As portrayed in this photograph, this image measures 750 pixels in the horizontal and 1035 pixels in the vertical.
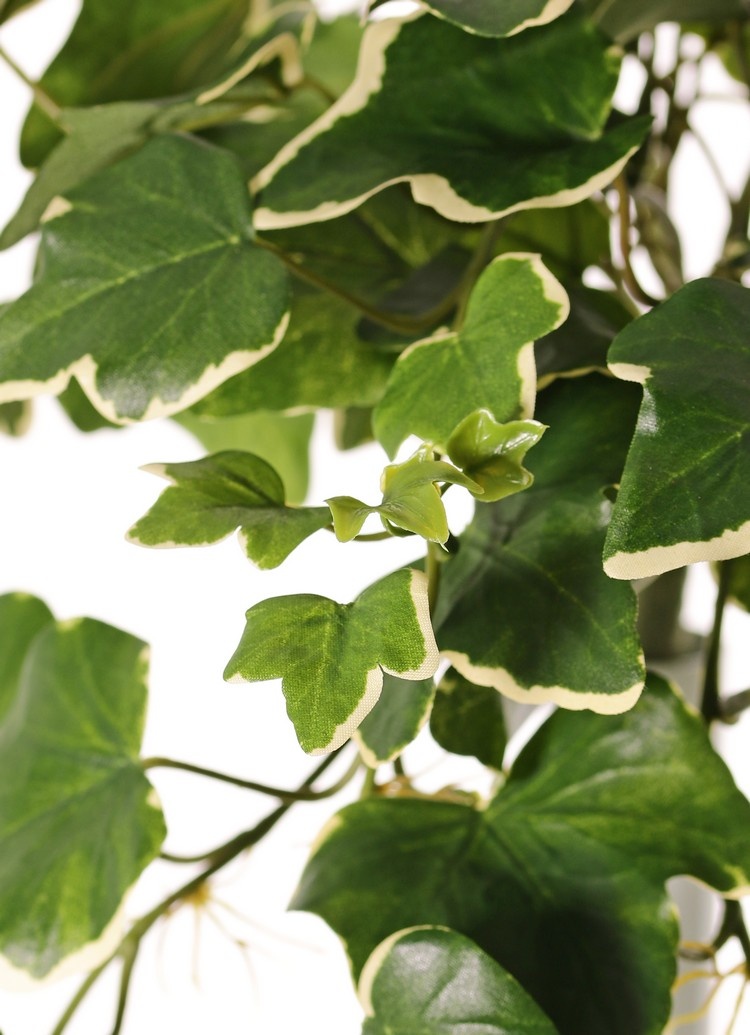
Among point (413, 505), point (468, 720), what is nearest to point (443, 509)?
point (413, 505)

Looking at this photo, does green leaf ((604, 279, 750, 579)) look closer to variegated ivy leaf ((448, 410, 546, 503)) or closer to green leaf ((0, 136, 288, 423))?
variegated ivy leaf ((448, 410, 546, 503))

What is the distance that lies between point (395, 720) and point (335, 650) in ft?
0.18

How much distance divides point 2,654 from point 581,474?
34 centimetres

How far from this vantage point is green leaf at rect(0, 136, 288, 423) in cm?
37

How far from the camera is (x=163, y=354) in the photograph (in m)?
0.37

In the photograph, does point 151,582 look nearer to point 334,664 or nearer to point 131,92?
point 131,92

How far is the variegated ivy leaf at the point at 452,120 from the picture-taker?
1.19 feet

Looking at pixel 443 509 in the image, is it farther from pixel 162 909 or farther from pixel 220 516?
pixel 162 909

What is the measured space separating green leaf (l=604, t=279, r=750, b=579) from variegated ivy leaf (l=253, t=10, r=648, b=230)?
0.09 meters

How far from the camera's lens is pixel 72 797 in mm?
439

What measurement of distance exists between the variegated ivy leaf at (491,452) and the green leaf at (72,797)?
187mm

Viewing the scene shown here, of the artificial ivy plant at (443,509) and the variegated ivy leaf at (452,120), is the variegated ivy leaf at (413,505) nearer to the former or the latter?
the artificial ivy plant at (443,509)

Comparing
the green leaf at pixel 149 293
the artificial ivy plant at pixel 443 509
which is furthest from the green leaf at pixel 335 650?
the green leaf at pixel 149 293

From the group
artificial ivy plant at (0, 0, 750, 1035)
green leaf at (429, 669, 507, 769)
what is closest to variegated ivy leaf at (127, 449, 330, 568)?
artificial ivy plant at (0, 0, 750, 1035)
